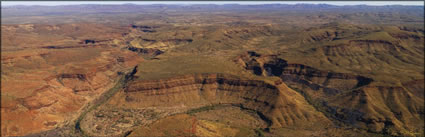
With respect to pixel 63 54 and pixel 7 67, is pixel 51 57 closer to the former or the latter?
pixel 63 54

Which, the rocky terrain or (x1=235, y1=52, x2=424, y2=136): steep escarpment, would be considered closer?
the rocky terrain

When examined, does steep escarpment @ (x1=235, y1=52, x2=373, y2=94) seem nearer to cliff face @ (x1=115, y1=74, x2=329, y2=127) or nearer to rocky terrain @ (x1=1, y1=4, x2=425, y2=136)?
rocky terrain @ (x1=1, y1=4, x2=425, y2=136)

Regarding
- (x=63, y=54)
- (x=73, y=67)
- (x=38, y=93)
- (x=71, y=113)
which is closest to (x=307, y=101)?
(x=71, y=113)

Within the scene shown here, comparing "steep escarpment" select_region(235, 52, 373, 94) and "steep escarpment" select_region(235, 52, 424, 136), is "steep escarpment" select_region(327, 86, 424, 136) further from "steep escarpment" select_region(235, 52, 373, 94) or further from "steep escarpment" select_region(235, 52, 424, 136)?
"steep escarpment" select_region(235, 52, 373, 94)

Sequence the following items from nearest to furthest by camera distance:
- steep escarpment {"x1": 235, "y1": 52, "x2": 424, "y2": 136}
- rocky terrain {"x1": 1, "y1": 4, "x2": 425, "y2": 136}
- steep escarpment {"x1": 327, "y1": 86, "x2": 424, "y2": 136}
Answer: rocky terrain {"x1": 1, "y1": 4, "x2": 425, "y2": 136}, steep escarpment {"x1": 327, "y1": 86, "x2": 424, "y2": 136}, steep escarpment {"x1": 235, "y1": 52, "x2": 424, "y2": 136}

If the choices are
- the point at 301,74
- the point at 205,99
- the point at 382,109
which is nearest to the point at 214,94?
the point at 205,99

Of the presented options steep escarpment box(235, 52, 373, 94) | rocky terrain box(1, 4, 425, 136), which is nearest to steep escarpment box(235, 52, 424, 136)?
steep escarpment box(235, 52, 373, 94)

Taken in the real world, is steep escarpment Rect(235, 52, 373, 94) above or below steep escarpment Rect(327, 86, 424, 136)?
above

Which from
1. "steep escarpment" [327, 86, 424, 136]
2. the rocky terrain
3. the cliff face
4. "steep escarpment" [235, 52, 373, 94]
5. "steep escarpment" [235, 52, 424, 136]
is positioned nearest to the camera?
the rocky terrain

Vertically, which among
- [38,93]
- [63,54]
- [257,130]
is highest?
[63,54]
